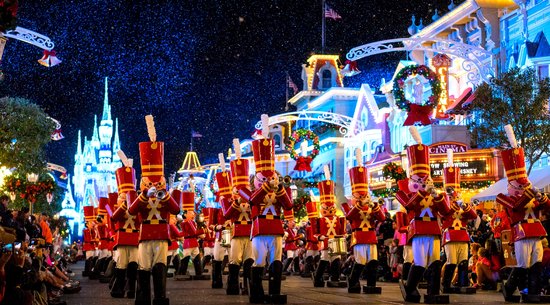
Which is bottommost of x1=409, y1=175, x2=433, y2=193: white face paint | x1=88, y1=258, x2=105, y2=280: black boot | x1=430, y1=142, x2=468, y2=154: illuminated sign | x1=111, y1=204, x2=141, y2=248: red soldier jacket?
x1=88, y1=258, x2=105, y2=280: black boot

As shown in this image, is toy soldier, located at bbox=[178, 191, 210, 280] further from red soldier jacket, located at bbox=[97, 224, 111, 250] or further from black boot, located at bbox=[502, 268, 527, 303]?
black boot, located at bbox=[502, 268, 527, 303]

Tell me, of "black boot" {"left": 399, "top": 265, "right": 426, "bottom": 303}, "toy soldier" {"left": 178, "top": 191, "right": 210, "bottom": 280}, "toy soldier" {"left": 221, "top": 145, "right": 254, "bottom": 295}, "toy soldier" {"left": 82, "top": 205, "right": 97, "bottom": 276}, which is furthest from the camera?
"toy soldier" {"left": 82, "top": 205, "right": 97, "bottom": 276}

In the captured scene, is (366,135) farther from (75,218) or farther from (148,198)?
(75,218)

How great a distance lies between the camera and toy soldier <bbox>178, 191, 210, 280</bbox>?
2664 centimetres

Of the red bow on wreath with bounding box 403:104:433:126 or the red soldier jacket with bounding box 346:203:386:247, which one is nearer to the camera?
the red soldier jacket with bounding box 346:203:386:247

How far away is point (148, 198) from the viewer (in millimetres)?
14938

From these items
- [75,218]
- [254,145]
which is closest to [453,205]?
[254,145]

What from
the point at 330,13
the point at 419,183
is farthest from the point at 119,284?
the point at 330,13

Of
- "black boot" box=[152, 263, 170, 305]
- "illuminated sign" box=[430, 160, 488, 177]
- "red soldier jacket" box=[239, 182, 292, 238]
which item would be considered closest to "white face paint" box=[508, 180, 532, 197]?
"red soldier jacket" box=[239, 182, 292, 238]

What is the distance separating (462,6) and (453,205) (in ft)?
92.2

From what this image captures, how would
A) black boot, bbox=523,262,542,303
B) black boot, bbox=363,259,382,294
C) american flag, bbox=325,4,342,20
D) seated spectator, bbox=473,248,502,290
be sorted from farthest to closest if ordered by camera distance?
american flag, bbox=325,4,342,20 → seated spectator, bbox=473,248,502,290 → black boot, bbox=363,259,382,294 → black boot, bbox=523,262,542,303

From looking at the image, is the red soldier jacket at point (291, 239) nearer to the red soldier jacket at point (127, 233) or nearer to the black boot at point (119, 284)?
the black boot at point (119, 284)

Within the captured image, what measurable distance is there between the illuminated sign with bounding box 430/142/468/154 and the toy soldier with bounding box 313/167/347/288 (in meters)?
16.7

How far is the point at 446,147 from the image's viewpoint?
39156 mm
